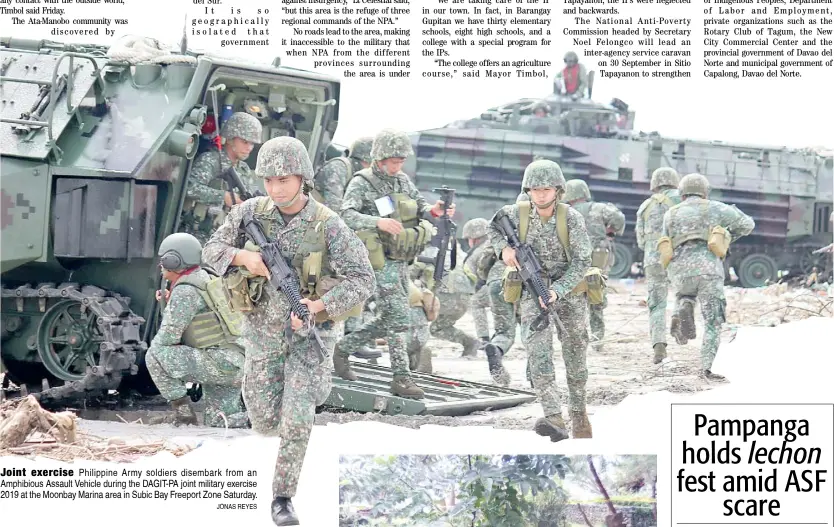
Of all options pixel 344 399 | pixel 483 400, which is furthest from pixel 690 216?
pixel 344 399

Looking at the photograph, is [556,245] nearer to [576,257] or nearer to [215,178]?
[576,257]

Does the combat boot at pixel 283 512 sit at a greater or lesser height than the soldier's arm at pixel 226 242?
lesser

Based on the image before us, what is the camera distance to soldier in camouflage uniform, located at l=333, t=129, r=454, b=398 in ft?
28.9

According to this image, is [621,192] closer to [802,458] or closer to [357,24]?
[357,24]

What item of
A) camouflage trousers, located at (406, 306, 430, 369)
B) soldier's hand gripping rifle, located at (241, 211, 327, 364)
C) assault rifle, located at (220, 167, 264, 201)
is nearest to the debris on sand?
soldier's hand gripping rifle, located at (241, 211, 327, 364)

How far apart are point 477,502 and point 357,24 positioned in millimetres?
3403

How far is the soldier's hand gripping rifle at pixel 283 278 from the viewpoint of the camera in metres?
6.36

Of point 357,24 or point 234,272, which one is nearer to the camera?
point 234,272

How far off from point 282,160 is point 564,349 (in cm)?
233

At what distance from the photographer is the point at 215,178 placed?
9.13 meters

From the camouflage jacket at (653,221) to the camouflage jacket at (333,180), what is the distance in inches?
126

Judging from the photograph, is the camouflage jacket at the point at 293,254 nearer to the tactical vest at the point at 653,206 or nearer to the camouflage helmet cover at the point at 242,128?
the camouflage helmet cover at the point at 242,128

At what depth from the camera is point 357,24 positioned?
8875mm

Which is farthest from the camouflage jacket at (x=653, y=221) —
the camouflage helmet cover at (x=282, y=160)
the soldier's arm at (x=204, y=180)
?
the camouflage helmet cover at (x=282, y=160)
